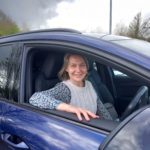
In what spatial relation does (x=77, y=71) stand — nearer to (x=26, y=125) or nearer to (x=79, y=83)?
(x=79, y=83)

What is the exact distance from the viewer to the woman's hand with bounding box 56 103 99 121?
251cm

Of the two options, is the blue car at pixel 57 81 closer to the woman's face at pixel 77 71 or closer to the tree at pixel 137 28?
the woman's face at pixel 77 71

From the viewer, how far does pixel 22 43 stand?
120 inches

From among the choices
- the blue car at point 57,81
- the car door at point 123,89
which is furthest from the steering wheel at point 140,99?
the car door at point 123,89

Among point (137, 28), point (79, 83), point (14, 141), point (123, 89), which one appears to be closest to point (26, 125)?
point (14, 141)

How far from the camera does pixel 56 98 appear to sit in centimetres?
291

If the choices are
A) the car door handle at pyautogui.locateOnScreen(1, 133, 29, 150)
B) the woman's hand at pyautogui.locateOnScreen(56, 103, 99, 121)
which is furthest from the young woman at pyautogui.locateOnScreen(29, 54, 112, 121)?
the car door handle at pyautogui.locateOnScreen(1, 133, 29, 150)

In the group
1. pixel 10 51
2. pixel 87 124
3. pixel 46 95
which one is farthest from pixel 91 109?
pixel 10 51

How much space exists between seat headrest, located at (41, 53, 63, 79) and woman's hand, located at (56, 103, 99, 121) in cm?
47

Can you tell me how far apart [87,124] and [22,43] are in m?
0.90

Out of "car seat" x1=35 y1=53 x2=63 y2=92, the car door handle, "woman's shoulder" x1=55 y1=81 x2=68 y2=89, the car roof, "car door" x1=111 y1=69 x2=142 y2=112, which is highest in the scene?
the car roof

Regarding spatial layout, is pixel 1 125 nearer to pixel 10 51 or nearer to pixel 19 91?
pixel 19 91

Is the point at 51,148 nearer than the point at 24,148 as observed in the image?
Yes

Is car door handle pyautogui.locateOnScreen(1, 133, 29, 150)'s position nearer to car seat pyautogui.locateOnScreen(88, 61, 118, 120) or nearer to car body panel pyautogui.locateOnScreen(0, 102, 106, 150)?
car body panel pyautogui.locateOnScreen(0, 102, 106, 150)
